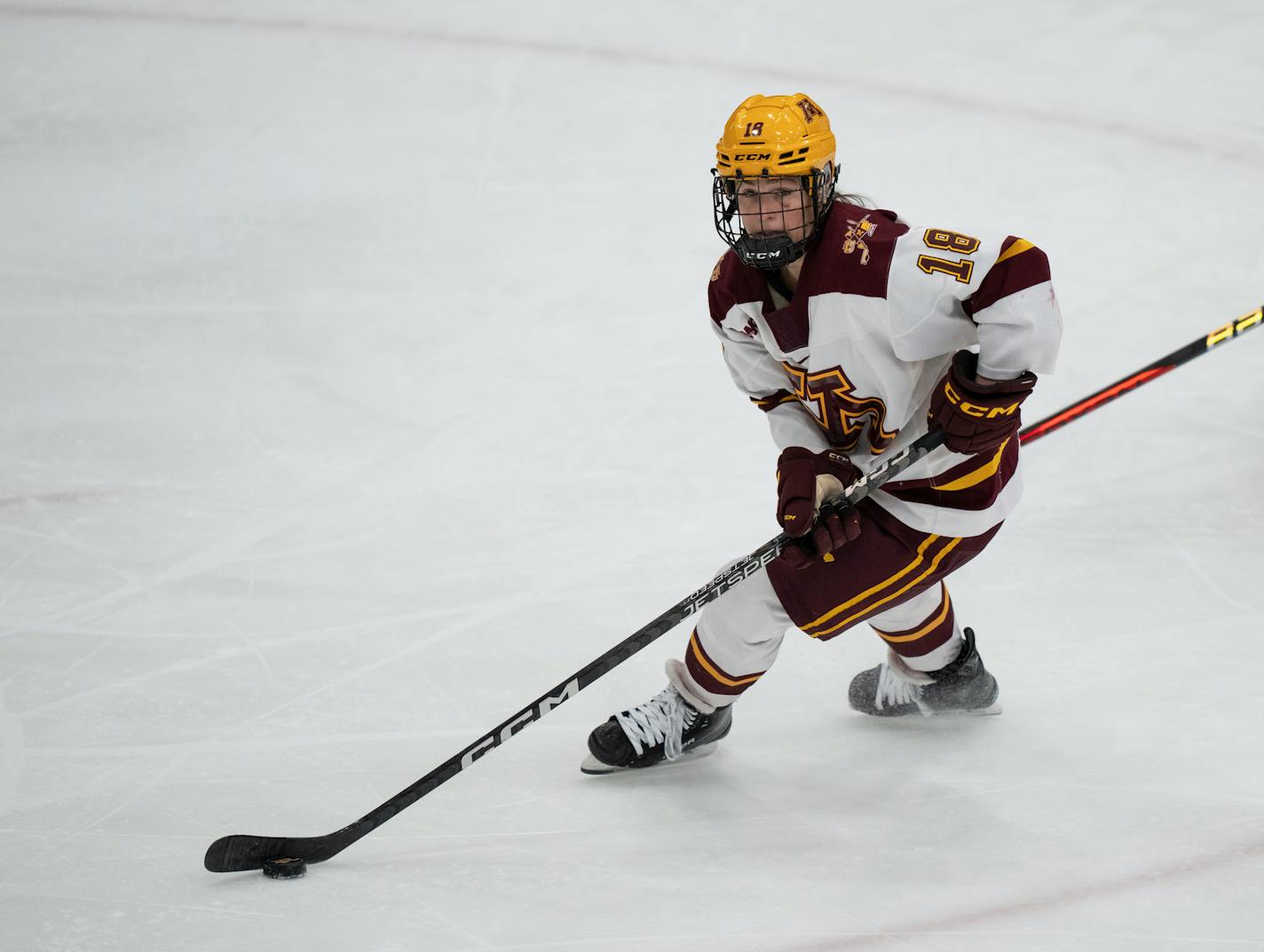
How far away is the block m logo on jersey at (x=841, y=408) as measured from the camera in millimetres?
2004

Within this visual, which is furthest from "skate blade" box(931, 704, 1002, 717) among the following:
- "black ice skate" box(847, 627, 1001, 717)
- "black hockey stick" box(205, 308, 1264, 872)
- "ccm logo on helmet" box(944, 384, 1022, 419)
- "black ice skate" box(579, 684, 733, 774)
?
"ccm logo on helmet" box(944, 384, 1022, 419)

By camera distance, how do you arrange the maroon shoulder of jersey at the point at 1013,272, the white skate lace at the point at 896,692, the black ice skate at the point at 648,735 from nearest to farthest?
the maroon shoulder of jersey at the point at 1013,272 → the black ice skate at the point at 648,735 → the white skate lace at the point at 896,692

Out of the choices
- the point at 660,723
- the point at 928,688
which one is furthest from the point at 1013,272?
the point at 660,723

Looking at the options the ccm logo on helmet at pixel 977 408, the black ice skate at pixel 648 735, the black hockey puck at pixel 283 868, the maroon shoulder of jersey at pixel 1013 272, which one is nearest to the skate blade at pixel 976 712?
the black ice skate at pixel 648 735

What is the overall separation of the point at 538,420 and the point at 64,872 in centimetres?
167

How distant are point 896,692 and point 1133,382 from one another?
77 cm

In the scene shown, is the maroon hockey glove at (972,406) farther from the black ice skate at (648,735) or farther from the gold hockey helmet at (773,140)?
the black ice skate at (648,735)

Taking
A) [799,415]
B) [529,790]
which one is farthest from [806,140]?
[529,790]

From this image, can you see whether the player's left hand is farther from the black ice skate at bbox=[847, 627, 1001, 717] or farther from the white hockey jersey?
the black ice skate at bbox=[847, 627, 1001, 717]

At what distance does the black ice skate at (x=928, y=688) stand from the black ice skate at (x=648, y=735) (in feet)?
0.96

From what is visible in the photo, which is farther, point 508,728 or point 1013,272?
point 508,728

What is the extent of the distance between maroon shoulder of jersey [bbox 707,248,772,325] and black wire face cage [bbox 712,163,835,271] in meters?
0.09

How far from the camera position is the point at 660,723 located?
87.9 inches

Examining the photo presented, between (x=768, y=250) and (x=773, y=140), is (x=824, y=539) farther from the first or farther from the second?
(x=773, y=140)
